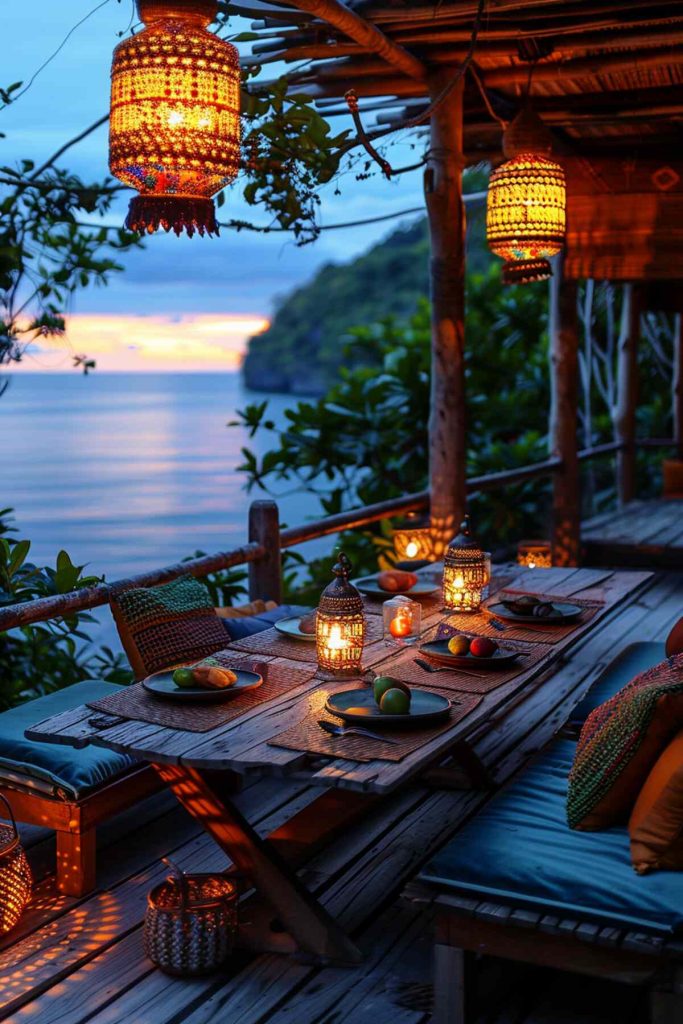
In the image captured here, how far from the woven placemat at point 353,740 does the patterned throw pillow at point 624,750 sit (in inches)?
12.3

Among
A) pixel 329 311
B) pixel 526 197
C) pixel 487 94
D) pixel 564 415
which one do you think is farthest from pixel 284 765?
pixel 329 311

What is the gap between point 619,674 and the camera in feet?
13.1

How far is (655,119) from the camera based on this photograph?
19.1 feet

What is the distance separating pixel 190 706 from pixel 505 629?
3.71 ft

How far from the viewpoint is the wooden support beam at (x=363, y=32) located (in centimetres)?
377

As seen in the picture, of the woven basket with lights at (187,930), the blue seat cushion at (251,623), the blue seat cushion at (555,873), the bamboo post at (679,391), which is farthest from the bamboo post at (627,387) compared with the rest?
the woven basket with lights at (187,930)

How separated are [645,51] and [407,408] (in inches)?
156

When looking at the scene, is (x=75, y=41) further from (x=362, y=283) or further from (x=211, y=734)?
(x=362, y=283)

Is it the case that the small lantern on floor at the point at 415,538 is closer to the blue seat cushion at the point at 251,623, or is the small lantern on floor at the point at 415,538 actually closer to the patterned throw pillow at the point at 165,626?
the blue seat cushion at the point at 251,623

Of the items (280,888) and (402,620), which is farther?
(402,620)

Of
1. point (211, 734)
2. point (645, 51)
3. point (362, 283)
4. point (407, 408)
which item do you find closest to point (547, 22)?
point (645, 51)

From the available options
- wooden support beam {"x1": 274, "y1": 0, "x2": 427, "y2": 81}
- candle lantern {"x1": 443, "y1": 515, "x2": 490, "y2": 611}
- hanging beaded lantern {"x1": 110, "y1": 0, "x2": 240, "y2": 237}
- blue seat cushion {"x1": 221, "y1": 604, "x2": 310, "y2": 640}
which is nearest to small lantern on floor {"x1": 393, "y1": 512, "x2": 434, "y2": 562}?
blue seat cushion {"x1": 221, "y1": 604, "x2": 310, "y2": 640}

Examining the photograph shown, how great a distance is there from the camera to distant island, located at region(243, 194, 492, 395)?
2533 cm

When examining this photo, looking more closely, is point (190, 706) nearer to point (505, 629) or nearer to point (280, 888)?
point (280, 888)
